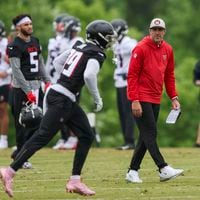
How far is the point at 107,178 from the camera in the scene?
15.9 meters

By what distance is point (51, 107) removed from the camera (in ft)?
45.9

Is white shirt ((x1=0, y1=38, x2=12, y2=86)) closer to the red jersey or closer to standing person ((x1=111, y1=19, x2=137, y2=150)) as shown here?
standing person ((x1=111, y1=19, x2=137, y2=150))

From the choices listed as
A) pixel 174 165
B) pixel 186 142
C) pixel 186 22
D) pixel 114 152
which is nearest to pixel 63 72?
pixel 174 165

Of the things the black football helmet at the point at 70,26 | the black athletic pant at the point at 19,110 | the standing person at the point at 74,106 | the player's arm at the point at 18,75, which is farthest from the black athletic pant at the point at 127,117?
the standing person at the point at 74,106

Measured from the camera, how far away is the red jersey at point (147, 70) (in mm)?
15086

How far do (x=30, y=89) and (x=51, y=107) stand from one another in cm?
267

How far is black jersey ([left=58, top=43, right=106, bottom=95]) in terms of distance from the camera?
14008 mm

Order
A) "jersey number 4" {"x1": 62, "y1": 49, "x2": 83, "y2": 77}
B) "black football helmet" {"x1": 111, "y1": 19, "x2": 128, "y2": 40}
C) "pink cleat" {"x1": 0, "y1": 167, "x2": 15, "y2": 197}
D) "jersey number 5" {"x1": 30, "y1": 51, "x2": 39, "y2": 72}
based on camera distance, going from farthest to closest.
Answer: "black football helmet" {"x1": 111, "y1": 19, "x2": 128, "y2": 40} → "jersey number 5" {"x1": 30, "y1": 51, "x2": 39, "y2": 72} → "jersey number 4" {"x1": 62, "y1": 49, "x2": 83, "y2": 77} → "pink cleat" {"x1": 0, "y1": 167, "x2": 15, "y2": 197}

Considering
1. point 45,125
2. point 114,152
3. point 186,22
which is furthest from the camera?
point 186,22

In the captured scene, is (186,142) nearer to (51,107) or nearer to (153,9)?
(153,9)

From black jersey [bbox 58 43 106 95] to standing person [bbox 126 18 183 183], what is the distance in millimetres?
1098

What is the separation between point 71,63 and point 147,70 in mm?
1418

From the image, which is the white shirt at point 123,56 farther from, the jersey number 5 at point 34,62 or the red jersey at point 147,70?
the red jersey at point 147,70

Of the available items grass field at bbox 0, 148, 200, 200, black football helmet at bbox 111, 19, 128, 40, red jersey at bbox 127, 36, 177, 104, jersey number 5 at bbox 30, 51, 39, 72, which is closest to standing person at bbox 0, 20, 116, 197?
grass field at bbox 0, 148, 200, 200
